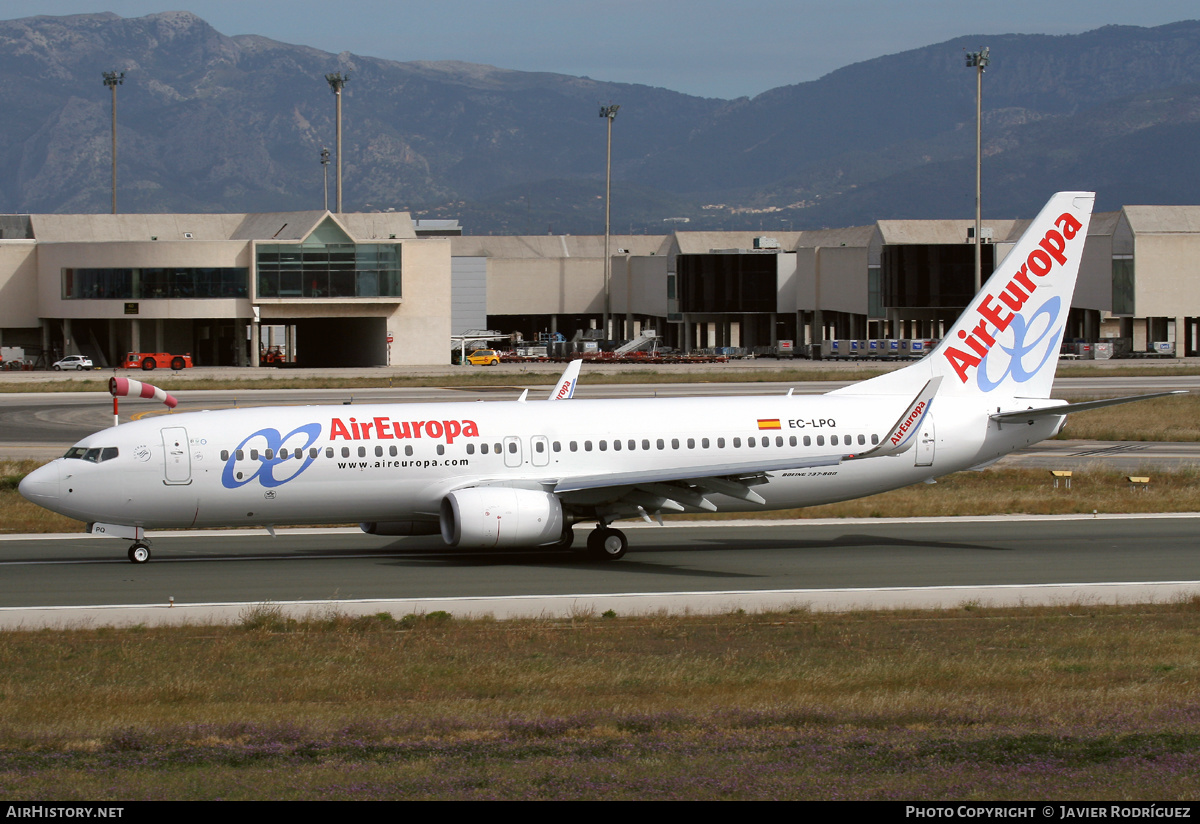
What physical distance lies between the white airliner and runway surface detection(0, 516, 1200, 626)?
3.68 ft

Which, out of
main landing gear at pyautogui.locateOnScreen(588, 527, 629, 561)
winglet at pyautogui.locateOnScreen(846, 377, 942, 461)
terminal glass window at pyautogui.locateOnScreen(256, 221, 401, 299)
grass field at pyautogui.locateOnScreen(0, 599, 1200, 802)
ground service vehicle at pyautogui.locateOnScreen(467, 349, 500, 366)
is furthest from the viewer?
ground service vehicle at pyautogui.locateOnScreen(467, 349, 500, 366)

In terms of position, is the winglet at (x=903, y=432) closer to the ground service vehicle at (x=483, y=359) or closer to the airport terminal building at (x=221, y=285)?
the airport terminal building at (x=221, y=285)

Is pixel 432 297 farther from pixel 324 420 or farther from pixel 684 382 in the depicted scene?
pixel 324 420

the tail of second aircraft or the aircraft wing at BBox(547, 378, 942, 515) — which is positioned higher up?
the tail of second aircraft

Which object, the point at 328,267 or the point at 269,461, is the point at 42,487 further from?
the point at 328,267

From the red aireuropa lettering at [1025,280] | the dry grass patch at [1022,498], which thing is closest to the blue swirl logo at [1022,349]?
the red aireuropa lettering at [1025,280]

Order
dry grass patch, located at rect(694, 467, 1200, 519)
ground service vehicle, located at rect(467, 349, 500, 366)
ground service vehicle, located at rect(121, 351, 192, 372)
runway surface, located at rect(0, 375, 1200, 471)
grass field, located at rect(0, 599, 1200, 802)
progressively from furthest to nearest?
ground service vehicle, located at rect(467, 349, 500, 366) → ground service vehicle, located at rect(121, 351, 192, 372) → runway surface, located at rect(0, 375, 1200, 471) → dry grass patch, located at rect(694, 467, 1200, 519) → grass field, located at rect(0, 599, 1200, 802)

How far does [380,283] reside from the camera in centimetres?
11962

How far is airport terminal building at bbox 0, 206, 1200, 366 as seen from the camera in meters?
116

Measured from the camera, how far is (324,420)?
1193 inches

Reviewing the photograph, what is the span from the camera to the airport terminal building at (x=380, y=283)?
4569 inches

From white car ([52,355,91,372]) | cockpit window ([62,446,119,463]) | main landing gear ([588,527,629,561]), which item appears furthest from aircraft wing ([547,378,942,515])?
white car ([52,355,91,372])

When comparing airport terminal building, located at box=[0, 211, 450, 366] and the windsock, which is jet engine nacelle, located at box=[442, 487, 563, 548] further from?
airport terminal building, located at box=[0, 211, 450, 366]

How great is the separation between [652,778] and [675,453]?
1933cm
